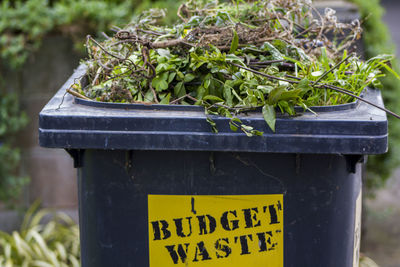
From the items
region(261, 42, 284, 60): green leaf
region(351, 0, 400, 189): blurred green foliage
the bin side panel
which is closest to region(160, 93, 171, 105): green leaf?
the bin side panel

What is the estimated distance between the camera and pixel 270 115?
1.83 m

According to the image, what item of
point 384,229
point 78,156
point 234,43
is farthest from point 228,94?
point 384,229

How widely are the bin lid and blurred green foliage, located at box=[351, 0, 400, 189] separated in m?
2.18

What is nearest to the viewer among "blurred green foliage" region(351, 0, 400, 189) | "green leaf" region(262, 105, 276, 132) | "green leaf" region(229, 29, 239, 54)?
"green leaf" region(262, 105, 276, 132)

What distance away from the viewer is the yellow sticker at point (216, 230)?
78.5 inches

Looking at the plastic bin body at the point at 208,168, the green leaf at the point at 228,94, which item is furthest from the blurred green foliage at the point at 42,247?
the green leaf at the point at 228,94

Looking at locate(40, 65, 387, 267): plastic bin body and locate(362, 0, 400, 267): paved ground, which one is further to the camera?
locate(362, 0, 400, 267): paved ground

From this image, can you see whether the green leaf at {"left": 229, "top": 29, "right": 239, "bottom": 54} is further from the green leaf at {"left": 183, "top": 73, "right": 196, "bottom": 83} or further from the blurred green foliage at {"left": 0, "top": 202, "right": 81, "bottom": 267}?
the blurred green foliage at {"left": 0, "top": 202, "right": 81, "bottom": 267}

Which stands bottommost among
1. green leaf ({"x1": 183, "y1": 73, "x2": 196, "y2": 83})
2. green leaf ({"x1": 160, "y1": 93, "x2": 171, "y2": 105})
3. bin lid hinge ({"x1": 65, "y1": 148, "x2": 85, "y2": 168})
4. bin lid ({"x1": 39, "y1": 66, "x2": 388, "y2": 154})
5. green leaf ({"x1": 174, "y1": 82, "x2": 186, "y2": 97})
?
bin lid hinge ({"x1": 65, "y1": 148, "x2": 85, "y2": 168})

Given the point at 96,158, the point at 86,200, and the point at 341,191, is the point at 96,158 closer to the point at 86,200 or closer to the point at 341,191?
the point at 86,200

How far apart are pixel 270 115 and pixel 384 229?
325 cm

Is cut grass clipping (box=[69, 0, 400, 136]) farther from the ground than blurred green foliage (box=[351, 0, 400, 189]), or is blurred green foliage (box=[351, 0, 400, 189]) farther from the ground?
cut grass clipping (box=[69, 0, 400, 136])

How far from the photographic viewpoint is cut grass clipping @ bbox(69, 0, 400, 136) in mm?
1906

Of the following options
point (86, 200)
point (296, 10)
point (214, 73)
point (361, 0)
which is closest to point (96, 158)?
point (86, 200)
